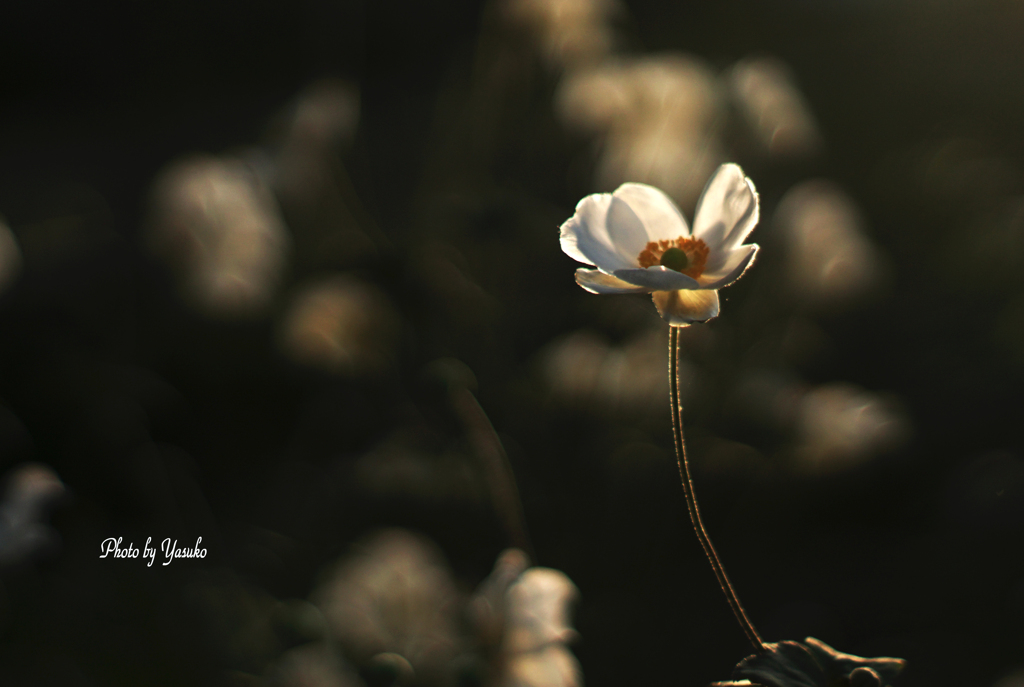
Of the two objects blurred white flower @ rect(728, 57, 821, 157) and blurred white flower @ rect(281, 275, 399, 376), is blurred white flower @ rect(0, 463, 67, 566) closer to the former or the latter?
blurred white flower @ rect(281, 275, 399, 376)

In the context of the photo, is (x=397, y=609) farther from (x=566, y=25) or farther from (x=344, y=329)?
(x=566, y=25)

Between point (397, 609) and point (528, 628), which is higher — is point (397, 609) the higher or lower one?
the higher one

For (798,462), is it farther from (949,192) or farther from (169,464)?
(169,464)

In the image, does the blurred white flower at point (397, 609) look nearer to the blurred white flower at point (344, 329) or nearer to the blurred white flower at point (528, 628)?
the blurred white flower at point (528, 628)

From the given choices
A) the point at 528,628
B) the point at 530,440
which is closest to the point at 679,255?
the point at 528,628

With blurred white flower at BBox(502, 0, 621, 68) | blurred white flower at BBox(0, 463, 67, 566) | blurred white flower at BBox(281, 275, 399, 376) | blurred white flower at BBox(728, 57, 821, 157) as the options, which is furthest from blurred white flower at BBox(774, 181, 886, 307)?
blurred white flower at BBox(0, 463, 67, 566)

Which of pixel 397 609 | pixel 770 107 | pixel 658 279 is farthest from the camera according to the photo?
pixel 770 107

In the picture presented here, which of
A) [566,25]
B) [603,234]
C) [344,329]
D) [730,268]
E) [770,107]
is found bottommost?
[730,268]
